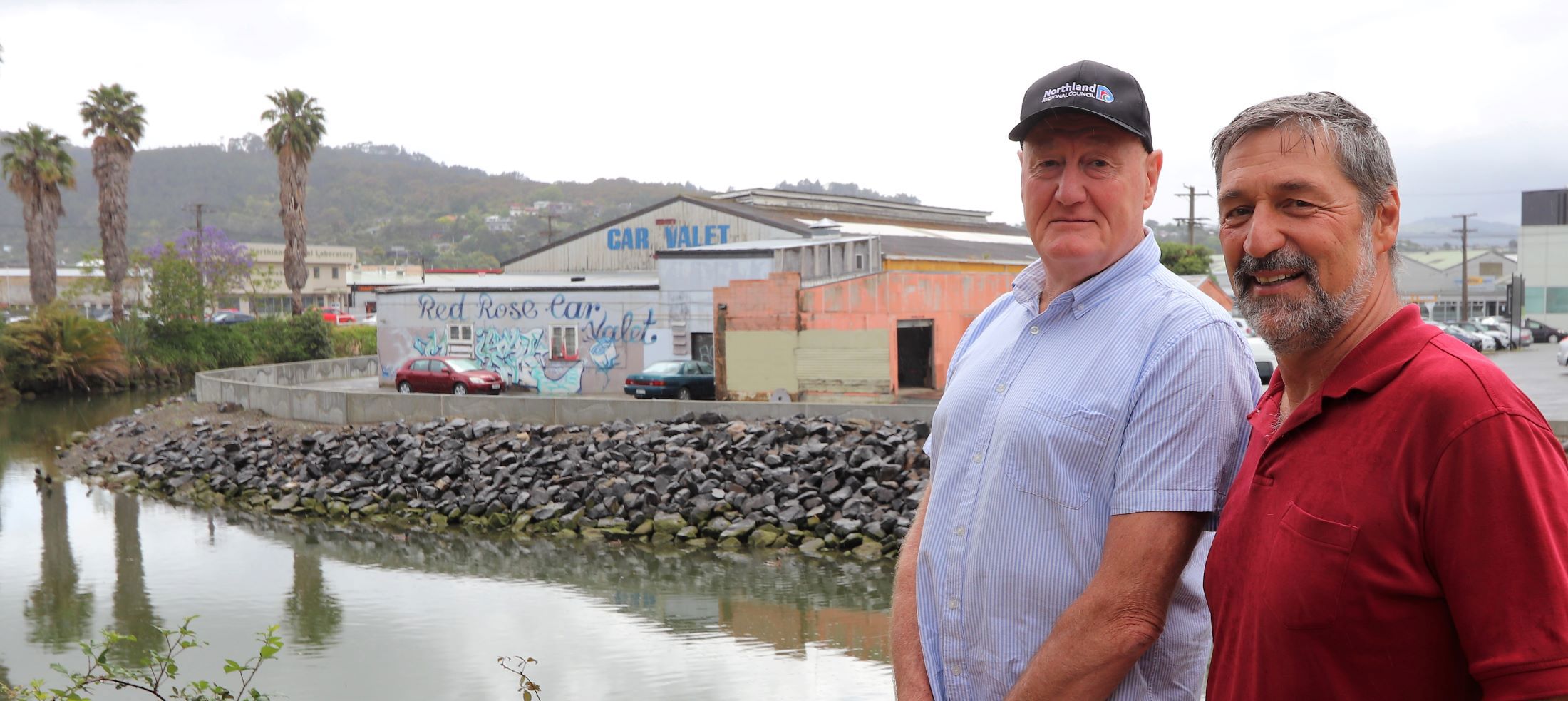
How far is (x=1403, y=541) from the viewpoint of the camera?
1.71 metres

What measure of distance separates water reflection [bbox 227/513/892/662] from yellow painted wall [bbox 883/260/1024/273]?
18.6 metres

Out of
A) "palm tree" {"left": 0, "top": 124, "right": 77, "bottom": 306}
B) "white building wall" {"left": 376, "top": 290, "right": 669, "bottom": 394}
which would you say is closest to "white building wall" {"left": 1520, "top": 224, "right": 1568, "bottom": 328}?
"white building wall" {"left": 376, "top": 290, "right": 669, "bottom": 394}

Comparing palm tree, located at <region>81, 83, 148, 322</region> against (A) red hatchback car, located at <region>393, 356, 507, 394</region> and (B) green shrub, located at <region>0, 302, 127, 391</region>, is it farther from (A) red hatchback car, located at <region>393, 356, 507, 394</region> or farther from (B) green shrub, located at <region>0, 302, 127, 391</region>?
(A) red hatchback car, located at <region>393, 356, 507, 394</region>

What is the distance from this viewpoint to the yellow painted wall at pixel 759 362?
25.2 m

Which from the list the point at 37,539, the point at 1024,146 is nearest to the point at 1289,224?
the point at 1024,146

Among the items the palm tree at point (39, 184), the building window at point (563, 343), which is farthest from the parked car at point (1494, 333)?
the palm tree at point (39, 184)

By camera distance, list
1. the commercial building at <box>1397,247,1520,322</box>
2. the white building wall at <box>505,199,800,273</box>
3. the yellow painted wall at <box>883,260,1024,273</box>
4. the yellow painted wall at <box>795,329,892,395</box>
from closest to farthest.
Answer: the yellow painted wall at <box>795,329,892,395</box> → the yellow painted wall at <box>883,260,1024,273</box> → the white building wall at <box>505,199,800,273</box> → the commercial building at <box>1397,247,1520,322</box>

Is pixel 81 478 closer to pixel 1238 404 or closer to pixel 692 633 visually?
pixel 692 633

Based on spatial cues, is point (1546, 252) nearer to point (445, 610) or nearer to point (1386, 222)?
point (445, 610)

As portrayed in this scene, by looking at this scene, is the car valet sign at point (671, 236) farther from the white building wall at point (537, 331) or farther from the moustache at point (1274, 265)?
the moustache at point (1274, 265)

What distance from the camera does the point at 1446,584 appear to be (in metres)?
1.66

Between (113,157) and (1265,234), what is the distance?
52.3m

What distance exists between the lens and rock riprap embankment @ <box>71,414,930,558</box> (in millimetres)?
15070

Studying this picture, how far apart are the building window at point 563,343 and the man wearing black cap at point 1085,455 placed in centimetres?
2868
